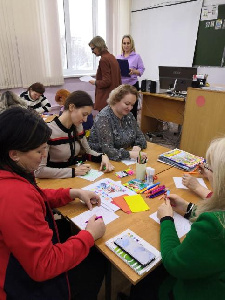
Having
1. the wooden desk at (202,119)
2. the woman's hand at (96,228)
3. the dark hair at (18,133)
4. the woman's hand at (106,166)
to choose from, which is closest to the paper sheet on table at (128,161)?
the woman's hand at (106,166)

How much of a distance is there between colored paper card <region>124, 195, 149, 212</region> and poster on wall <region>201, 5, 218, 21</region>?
437 centimetres

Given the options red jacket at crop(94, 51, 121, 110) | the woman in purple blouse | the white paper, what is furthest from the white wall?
the white paper

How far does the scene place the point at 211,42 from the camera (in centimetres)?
442

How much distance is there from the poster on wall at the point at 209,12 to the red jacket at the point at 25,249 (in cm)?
483

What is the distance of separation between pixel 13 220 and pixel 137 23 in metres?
5.81

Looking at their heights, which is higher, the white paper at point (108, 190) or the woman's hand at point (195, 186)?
the woman's hand at point (195, 186)

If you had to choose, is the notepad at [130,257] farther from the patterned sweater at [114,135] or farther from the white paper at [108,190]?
the patterned sweater at [114,135]

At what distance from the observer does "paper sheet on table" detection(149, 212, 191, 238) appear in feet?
3.51

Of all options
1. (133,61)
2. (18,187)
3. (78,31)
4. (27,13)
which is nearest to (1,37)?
(27,13)

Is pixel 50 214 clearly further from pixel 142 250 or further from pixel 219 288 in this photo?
pixel 219 288

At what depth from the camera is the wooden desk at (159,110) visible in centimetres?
386

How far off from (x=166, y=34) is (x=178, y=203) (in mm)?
4778

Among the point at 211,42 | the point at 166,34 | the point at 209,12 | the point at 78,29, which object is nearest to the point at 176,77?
the point at 211,42

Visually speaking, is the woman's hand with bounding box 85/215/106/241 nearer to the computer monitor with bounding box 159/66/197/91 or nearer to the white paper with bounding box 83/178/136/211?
the white paper with bounding box 83/178/136/211
